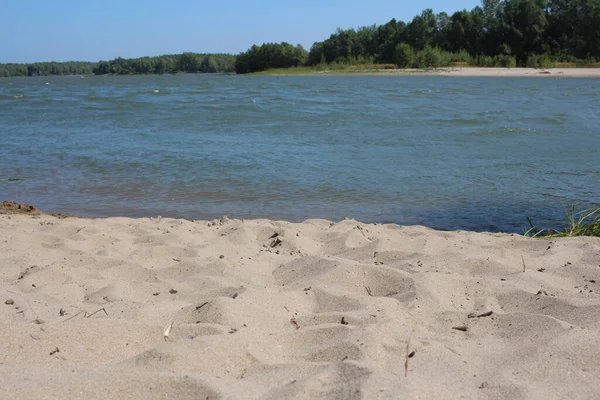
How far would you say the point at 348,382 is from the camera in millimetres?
1847

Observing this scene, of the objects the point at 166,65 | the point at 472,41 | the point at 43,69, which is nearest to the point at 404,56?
the point at 472,41

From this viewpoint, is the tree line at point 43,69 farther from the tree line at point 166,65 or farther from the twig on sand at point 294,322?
the twig on sand at point 294,322

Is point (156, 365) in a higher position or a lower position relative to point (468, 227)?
higher

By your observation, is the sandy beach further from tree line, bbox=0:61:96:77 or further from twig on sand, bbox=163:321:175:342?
tree line, bbox=0:61:96:77

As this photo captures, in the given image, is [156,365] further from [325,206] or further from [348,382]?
[325,206]

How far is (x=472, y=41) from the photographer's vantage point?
2670 inches

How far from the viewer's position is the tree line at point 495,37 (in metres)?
59.0

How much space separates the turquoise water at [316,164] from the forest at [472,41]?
46802mm

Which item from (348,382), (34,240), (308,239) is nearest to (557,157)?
(308,239)

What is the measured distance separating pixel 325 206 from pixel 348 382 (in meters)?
4.49

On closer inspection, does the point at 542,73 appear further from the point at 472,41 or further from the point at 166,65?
the point at 166,65

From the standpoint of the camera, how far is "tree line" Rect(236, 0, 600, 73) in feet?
194

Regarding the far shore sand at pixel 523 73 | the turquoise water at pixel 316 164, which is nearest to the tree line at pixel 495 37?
the far shore sand at pixel 523 73

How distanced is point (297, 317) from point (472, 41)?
70.5 meters
